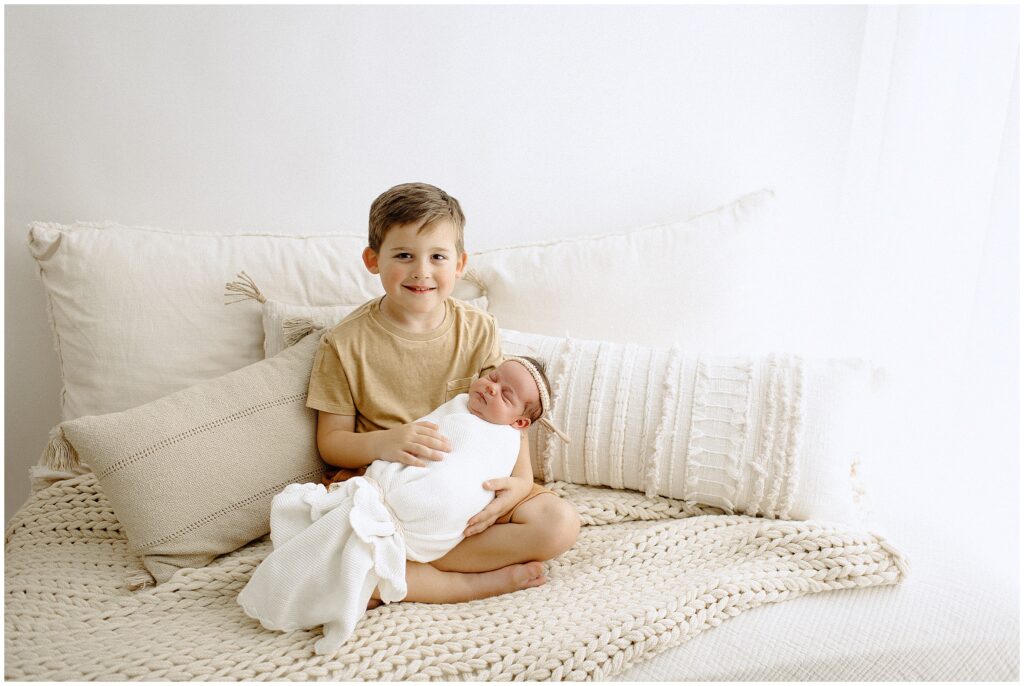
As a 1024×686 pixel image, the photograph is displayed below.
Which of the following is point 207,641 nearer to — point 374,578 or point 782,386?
point 374,578

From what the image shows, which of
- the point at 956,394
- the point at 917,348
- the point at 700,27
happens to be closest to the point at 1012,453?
the point at 956,394

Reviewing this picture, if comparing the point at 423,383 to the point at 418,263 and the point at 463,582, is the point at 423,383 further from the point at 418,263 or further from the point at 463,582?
the point at 463,582

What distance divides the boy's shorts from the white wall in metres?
0.68

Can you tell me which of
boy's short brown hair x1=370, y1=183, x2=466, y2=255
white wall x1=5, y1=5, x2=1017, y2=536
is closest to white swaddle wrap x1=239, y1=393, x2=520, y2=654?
boy's short brown hair x1=370, y1=183, x2=466, y2=255

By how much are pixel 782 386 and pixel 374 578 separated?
0.75m

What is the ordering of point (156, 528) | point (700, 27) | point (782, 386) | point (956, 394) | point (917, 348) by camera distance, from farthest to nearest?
1. point (700, 27)
2. point (917, 348)
3. point (956, 394)
4. point (782, 386)
5. point (156, 528)

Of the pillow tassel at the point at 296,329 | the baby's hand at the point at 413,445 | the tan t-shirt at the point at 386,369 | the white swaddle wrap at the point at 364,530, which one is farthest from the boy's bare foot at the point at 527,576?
the pillow tassel at the point at 296,329

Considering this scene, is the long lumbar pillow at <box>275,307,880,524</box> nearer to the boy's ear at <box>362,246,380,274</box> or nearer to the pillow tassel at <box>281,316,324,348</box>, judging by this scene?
the pillow tassel at <box>281,316,324,348</box>

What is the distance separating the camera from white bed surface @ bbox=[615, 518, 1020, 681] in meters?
0.99

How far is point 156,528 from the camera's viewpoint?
44.5 inches

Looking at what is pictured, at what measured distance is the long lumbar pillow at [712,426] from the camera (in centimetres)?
125

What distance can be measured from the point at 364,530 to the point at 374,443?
20 cm

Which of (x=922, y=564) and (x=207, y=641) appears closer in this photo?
(x=207, y=641)

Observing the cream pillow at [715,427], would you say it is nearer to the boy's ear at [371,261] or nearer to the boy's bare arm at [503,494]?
the boy's bare arm at [503,494]
